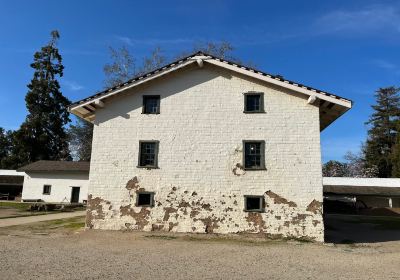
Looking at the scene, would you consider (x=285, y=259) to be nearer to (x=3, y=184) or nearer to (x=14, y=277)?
(x=14, y=277)

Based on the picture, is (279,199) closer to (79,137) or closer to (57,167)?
(57,167)

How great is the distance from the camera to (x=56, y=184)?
42.3m

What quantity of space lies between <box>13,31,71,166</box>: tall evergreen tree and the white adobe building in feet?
147

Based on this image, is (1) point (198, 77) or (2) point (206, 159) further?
(1) point (198, 77)

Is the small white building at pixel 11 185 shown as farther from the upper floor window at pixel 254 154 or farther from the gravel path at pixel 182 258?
the upper floor window at pixel 254 154

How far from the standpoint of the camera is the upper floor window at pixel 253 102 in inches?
701

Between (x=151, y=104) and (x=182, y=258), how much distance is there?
9.58 meters

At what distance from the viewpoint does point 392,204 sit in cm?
3988

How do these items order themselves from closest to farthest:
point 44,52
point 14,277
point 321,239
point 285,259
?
point 14,277
point 285,259
point 321,239
point 44,52

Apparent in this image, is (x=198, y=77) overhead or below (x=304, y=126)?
overhead

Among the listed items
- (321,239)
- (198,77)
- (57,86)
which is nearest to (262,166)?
(321,239)

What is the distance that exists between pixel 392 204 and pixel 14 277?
41.5 meters

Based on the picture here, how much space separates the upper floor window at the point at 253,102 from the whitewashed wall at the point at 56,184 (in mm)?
29647

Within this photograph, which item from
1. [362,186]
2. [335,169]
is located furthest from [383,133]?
[362,186]
